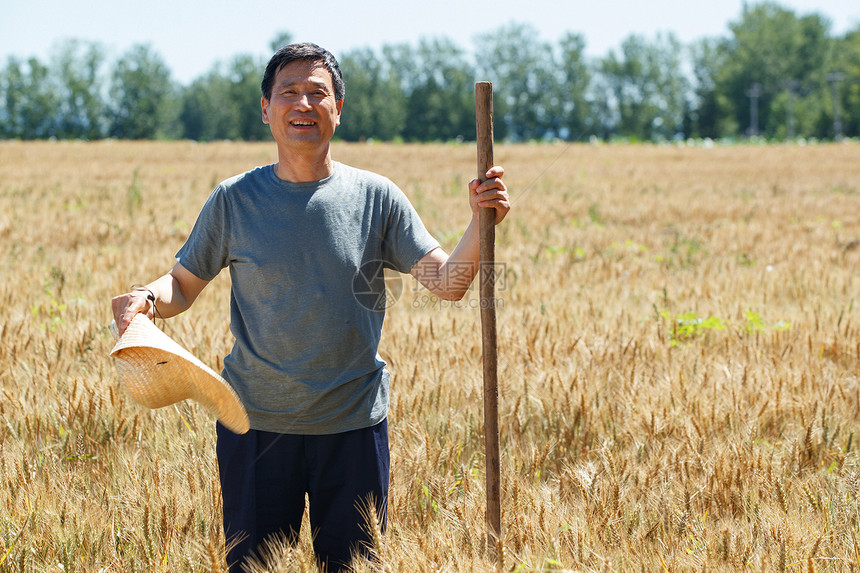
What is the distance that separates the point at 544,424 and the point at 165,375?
196 centimetres

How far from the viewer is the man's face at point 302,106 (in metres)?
2.25

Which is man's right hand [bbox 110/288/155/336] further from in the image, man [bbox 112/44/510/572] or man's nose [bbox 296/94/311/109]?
man's nose [bbox 296/94/311/109]

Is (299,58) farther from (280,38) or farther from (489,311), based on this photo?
(280,38)

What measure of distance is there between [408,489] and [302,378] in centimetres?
73

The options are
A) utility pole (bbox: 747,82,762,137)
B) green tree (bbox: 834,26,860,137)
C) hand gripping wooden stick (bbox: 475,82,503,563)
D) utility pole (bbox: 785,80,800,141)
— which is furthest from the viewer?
utility pole (bbox: 747,82,762,137)

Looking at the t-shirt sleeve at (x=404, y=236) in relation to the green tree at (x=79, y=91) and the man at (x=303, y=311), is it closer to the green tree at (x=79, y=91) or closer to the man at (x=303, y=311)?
the man at (x=303, y=311)

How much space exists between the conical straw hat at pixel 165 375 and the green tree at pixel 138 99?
283 ft

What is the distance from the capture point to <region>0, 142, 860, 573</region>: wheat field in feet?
7.64

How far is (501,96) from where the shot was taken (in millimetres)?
86750

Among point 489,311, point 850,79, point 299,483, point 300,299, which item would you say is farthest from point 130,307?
point 850,79

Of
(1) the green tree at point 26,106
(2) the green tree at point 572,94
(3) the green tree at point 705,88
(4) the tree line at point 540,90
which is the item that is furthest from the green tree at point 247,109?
(3) the green tree at point 705,88

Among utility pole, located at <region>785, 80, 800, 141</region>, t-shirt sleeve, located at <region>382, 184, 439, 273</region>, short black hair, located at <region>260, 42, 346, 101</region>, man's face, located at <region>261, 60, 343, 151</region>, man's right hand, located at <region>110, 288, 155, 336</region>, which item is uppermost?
utility pole, located at <region>785, 80, 800, 141</region>

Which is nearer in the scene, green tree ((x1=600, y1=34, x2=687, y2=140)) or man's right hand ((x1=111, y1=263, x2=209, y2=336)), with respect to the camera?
man's right hand ((x1=111, y1=263, x2=209, y2=336))

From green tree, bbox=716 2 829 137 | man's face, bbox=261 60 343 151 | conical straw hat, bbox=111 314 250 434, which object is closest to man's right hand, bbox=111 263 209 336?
conical straw hat, bbox=111 314 250 434
